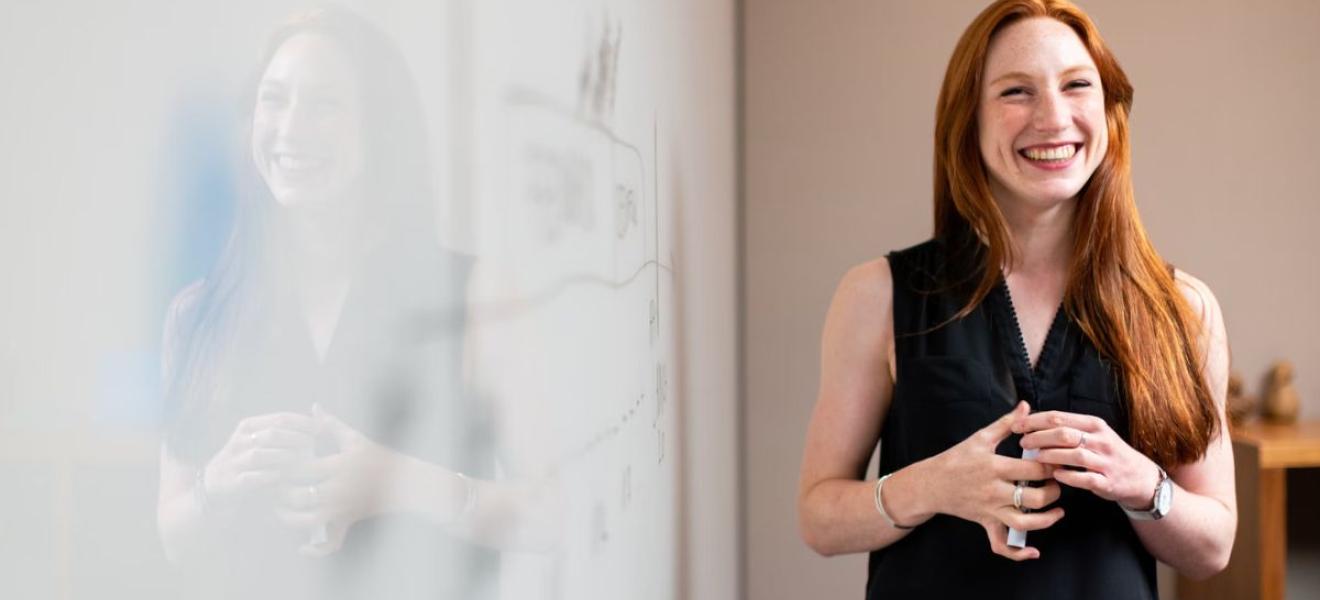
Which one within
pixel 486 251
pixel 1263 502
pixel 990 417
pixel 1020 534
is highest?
pixel 486 251

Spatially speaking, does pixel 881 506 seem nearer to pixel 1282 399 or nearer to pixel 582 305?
pixel 582 305

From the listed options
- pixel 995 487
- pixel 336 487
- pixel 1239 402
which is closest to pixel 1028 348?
pixel 995 487

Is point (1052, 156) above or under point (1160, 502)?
above

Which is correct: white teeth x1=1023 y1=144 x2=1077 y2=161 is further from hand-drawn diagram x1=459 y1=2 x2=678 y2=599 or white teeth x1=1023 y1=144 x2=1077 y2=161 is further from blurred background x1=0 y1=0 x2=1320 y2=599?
hand-drawn diagram x1=459 y1=2 x2=678 y2=599

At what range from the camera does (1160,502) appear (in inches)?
55.6

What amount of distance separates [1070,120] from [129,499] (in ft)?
4.72

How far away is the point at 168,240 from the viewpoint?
234mm

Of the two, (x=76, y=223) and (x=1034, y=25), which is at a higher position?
(x=1034, y=25)

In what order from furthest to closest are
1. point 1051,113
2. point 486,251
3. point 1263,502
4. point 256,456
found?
point 1263,502, point 1051,113, point 486,251, point 256,456

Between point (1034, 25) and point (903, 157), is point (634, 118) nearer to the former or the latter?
point (1034, 25)

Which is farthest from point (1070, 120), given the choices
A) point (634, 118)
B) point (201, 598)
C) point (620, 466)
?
point (201, 598)

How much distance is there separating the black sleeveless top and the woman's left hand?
0.43 feet

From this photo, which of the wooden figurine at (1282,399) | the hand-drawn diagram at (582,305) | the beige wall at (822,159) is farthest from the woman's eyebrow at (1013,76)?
the wooden figurine at (1282,399)

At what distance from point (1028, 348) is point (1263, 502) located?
1656 mm
